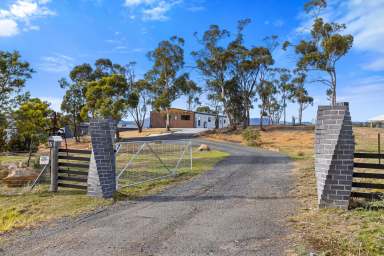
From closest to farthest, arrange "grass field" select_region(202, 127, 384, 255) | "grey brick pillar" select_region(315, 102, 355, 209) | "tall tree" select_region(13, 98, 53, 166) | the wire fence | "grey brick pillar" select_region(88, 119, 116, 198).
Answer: "grass field" select_region(202, 127, 384, 255)
"grey brick pillar" select_region(315, 102, 355, 209)
"grey brick pillar" select_region(88, 119, 116, 198)
the wire fence
"tall tree" select_region(13, 98, 53, 166)

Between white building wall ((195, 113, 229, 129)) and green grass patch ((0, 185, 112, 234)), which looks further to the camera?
white building wall ((195, 113, 229, 129))

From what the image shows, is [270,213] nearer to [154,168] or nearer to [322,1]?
[154,168]

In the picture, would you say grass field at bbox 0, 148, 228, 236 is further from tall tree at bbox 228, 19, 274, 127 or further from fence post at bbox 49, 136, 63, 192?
tall tree at bbox 228, 19, 274, 127

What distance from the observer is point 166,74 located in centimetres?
4212

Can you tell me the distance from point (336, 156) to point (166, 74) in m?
37.4

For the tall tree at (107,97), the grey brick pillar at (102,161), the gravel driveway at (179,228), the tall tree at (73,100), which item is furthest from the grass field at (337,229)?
the tall tree at (73,100)

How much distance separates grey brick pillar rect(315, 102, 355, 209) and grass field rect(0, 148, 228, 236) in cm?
434

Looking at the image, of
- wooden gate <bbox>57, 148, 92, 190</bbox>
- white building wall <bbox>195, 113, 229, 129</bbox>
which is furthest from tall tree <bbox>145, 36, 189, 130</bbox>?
wooden gate <bbox>57, 148, 92, 190</bbox>

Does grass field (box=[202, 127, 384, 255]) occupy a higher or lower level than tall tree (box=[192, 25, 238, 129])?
lower

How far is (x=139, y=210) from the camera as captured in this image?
647cm

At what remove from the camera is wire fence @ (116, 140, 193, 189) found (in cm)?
955

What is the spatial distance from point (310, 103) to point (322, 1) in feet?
86.3

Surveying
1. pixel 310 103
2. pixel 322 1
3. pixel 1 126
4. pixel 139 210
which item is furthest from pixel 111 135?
pixel 310 103

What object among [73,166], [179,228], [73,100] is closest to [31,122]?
[73,166]
